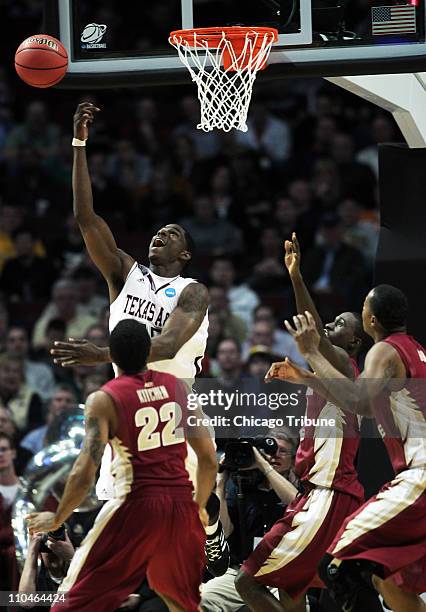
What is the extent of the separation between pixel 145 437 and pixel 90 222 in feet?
5.61

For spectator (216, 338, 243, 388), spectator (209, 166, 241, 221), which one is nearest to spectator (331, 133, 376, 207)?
spectator (209, 166, 241, 221)

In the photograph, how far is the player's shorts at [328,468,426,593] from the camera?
6859mm

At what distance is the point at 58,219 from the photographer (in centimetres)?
1448

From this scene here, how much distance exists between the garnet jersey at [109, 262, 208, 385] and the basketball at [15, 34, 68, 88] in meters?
1.22

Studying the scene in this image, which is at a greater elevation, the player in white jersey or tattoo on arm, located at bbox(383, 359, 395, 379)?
the player in white jersey

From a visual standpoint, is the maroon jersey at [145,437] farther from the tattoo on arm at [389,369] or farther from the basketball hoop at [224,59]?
the basketball hoop at [224,59]

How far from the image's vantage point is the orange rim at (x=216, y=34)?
7992 millimetres

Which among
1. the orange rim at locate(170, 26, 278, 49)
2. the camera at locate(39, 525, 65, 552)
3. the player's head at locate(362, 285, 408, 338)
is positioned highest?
the orange rim at locate(170, 26, 278, 49)

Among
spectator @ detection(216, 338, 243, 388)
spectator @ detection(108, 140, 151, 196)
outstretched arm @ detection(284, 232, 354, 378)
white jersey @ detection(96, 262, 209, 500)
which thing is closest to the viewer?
outstretched arm @ detection(284, 232, 354, 378)

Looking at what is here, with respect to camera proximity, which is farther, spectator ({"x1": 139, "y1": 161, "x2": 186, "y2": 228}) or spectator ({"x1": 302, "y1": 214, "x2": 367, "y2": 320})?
spectator ({"x1": 139, "y1": 161, "x2": 186, "y2": 228})

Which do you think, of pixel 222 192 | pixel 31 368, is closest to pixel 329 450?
pixel 31 368

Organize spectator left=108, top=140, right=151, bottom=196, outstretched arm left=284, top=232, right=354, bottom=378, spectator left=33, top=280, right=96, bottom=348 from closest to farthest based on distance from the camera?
outstretched arm left=284, top=232, right=354, bottom=378, spectator left=33, top=280, right=96, bottom=348, spectator left=108, top=140, right=151, bottom=196

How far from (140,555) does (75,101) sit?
1034 centimetres

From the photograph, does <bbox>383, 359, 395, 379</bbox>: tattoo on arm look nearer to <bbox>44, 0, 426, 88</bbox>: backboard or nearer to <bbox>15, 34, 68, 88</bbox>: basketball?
<bbox>44, 0, 426, 88</bbox>: backboard
